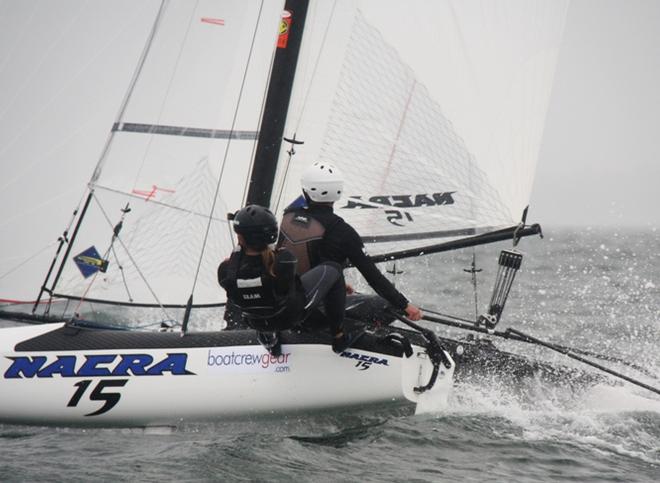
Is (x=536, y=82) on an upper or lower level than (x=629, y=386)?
upper

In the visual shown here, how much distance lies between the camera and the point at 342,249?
484 cm

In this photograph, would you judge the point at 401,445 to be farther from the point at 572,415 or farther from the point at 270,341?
the point at 572,415

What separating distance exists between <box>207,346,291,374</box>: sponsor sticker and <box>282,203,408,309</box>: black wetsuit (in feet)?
2.00

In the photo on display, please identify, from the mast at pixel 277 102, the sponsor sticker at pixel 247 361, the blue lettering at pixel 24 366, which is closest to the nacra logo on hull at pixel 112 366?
the blue lettering at pixel 24 366

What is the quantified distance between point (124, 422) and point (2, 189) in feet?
7.65

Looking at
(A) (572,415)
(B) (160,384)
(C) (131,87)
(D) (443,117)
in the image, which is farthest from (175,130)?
(A) (572,415)

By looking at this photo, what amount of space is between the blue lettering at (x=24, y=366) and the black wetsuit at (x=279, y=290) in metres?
1.24

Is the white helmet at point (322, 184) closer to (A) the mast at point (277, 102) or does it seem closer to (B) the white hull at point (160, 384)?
(B) the white hull at point (160, 384)

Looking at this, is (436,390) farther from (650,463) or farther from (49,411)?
(49,411)

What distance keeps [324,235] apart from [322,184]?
0.28 meters

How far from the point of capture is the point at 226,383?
4984 mm

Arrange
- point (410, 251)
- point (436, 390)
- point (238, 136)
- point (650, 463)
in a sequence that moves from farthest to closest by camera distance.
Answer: point (238, 136) → point (410, 251) → point (436, 390) → point (650, 463)

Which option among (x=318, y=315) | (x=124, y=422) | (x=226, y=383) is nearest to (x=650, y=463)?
(x=318, y=315)

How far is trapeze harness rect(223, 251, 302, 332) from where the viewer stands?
4.49 m
